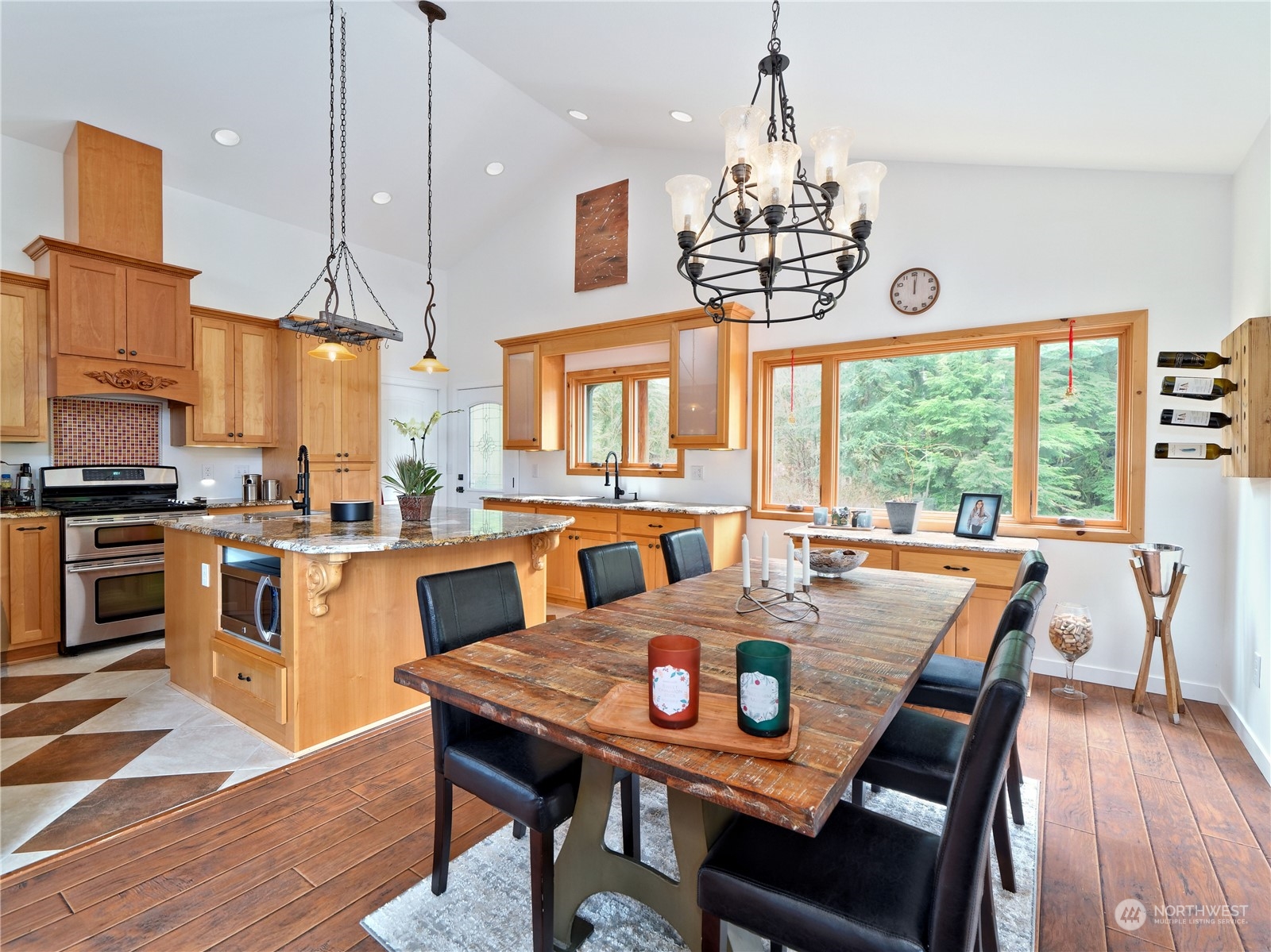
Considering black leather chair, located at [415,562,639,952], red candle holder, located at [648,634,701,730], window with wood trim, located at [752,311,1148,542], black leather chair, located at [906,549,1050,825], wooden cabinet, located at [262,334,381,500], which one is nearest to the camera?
red candle holder, located at [648,634,701,730]

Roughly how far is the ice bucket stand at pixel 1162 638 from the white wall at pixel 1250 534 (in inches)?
8.6

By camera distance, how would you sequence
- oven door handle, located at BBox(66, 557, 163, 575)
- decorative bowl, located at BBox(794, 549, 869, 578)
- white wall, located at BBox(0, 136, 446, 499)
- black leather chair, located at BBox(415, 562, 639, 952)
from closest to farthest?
black leather chair, located at BBox(415, 562, 639, 952) < decorative bowl, located at BBox(794, 549, 869, 578) < oven door handle, located at BBox(66, 557, 163, 575) < white wall, located at BBox(0, 136, 446, 499)

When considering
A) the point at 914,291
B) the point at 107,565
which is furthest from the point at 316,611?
the point at 914,291

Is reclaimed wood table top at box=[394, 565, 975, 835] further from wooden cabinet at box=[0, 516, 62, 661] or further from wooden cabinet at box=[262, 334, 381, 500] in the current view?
wooden cabinet at box=[262, 334, 381, 500]

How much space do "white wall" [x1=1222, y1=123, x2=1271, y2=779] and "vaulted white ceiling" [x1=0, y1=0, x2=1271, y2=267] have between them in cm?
25

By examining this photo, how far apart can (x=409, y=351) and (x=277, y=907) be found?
5.77 metres

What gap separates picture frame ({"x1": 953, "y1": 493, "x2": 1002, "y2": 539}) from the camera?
3.64 meters

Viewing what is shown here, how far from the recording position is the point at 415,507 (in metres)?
3.17

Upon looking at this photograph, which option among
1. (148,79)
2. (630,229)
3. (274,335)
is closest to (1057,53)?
(630,229)

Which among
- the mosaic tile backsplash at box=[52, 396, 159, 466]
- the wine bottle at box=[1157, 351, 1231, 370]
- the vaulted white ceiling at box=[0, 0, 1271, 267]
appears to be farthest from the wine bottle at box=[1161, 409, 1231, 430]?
the mosaic tile backsplash at box=[52, 396, 159, 466]

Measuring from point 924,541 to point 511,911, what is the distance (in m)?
2.95

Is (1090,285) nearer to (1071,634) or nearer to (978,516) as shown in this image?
(978,516)

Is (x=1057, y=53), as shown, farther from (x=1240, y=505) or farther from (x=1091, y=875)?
(x=1091, y=875)

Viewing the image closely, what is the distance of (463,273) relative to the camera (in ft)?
22.2
